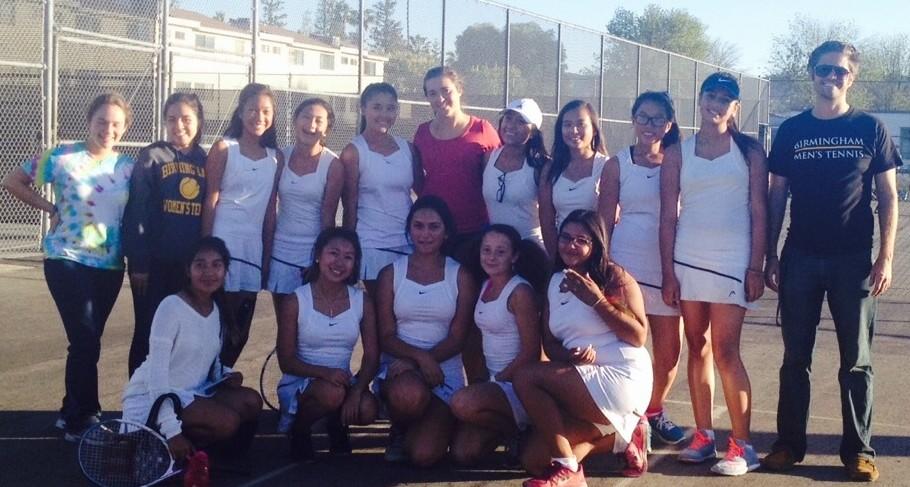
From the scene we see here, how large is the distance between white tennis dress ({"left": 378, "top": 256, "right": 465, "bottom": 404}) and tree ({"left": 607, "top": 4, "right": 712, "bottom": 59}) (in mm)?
80051

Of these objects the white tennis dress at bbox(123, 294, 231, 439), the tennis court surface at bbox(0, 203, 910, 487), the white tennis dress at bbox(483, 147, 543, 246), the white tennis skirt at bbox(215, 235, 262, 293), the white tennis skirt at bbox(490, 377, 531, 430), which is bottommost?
the tennis court surface at bbox(0, 203, 910, 487)

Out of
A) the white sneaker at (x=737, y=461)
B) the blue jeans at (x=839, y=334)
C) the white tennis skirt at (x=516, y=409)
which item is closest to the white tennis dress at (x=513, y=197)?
the white tennis skirt at (x=516, y=409)

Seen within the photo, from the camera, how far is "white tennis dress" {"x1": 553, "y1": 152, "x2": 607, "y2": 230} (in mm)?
6207

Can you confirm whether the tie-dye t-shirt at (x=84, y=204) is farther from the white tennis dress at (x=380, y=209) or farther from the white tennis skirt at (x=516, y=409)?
the white tennis skirt at (x=516, y=409)

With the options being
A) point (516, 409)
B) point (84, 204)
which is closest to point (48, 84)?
point (84, 204)

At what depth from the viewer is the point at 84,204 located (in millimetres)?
6145

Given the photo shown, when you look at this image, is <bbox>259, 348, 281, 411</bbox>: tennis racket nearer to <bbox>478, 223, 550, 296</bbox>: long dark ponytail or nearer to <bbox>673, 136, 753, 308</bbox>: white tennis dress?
<bbox>478, 223, 550, 296</bbox>: long dark ponytail

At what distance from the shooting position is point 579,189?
245 inches

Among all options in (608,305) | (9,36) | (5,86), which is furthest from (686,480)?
(9,36)

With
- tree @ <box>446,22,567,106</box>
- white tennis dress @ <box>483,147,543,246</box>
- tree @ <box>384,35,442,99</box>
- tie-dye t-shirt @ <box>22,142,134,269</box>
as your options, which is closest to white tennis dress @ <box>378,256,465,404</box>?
white tennis dress @ <box>483,147,543,246</box>

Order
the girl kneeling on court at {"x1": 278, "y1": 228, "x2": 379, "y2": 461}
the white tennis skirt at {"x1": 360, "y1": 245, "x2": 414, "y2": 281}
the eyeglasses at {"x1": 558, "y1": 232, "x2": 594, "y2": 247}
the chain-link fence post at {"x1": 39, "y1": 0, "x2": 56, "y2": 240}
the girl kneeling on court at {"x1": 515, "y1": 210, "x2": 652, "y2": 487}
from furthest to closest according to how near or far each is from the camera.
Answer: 1. the chain-link fence post at {"x1": 39, "y1": 0, "x2": 56, "y2": 240}
2. the white tennis skirt at {"x1": 360, "y1": 245, "x2": 414, "y2": 281}
3. the girl kneeling on court at {"x1": 278, "y1": 228, "x2": 379, "y2": 461}
4. the eyeglasses at {"x1": 558, "y1": 232, "x2": 594, "y2": 247}
5. the girl kneeling on court at {"x1": 515, "y1": 210, "x2": 652, "y2": 487}

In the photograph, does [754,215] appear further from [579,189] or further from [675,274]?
[579,189]

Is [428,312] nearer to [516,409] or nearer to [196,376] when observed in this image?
[516,409]

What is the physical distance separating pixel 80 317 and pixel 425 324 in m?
1.93
